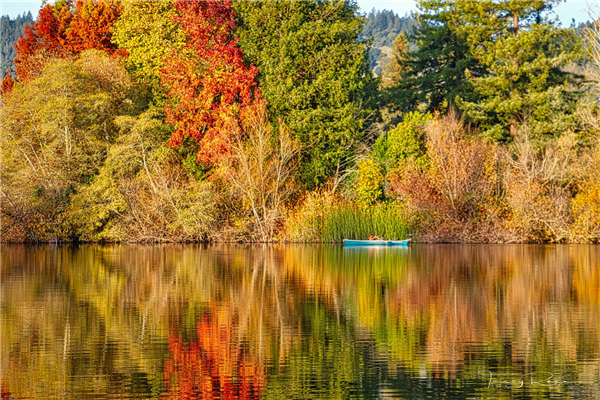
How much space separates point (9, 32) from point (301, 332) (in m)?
147

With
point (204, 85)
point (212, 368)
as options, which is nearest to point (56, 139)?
point (204, 85)

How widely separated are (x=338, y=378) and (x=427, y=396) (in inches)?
49.3

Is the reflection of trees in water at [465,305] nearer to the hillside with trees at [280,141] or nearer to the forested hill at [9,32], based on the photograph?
the hillside with trees at [280,141]

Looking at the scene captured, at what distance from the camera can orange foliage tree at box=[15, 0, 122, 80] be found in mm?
49531

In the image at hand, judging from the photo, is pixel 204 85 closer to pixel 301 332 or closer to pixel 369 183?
pixel 369 183

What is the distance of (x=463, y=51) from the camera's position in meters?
47.8

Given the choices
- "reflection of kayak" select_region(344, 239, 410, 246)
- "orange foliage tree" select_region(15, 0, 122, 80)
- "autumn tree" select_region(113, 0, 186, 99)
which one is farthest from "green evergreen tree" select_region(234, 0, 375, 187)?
"orange foliage tree" select_region(15, 0, 122, 80)

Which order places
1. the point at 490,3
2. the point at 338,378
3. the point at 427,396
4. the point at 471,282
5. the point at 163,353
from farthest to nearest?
the point at 490,3
the point at 471,282
the point at 163,353
the point at 338,378
the point at 427,396

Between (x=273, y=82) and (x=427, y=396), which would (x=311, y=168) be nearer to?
(x=273, y=82)

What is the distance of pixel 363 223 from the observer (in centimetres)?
3803

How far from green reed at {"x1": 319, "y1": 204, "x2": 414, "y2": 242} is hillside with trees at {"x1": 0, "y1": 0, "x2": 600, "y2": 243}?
68 mm

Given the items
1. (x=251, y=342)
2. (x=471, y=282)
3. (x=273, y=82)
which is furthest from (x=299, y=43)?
(x=251, y=342)

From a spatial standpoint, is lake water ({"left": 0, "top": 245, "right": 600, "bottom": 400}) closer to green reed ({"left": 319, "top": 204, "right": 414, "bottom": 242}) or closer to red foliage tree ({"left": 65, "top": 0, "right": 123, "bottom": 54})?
green reed ({"left": 319, "top": 204, "right": 414, "bottom": 242})

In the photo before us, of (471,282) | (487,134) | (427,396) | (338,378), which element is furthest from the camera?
(487,134)
